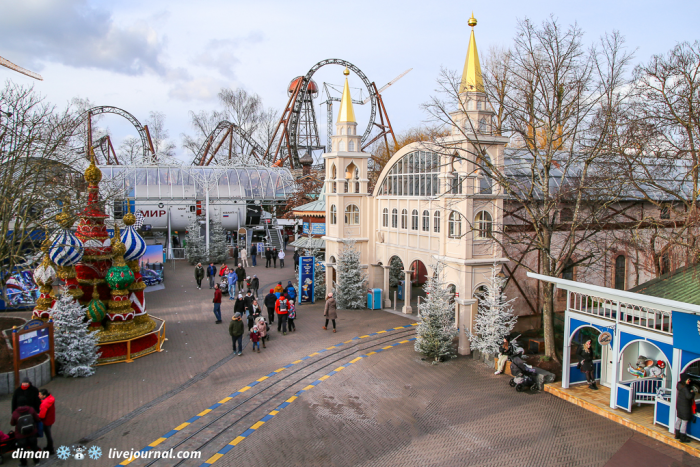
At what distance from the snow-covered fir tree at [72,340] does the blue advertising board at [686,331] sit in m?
13.5

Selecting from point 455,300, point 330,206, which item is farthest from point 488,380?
point 330,206

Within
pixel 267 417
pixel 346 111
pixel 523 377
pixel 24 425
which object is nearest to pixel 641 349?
pixel 523 377

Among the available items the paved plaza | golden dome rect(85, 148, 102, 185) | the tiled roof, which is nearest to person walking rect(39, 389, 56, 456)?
the paved plaza

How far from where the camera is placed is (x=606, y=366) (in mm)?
11984

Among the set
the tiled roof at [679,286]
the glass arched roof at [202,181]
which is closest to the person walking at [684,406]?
the tiled roof at [679,286]

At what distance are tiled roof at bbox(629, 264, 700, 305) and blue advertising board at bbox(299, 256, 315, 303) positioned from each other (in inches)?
526

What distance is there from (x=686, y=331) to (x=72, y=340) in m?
14.0

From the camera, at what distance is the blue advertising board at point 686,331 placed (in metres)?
8.85

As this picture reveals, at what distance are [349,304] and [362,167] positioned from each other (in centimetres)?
624

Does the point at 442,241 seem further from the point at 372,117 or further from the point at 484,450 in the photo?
the point at 372,117

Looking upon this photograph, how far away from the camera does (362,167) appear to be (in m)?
22.1

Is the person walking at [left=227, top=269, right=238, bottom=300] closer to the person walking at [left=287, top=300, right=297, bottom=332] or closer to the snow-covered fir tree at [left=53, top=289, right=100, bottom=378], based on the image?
the person walking at [left=287, top=300, right=297, bottom=332]

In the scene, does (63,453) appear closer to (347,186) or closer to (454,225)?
(454,225)

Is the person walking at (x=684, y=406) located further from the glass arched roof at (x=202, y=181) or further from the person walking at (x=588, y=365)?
the glass arched roof at (x=202, y=181)
